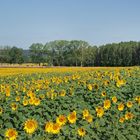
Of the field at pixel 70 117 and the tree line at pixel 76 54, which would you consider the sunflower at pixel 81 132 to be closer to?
the field at pixel 70 117

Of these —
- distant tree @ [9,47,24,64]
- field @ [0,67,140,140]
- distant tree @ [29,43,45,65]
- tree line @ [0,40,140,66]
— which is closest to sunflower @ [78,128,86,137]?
field @ [0,67,140,140]

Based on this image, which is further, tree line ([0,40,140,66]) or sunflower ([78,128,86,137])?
tree line ([0,40,140,66])

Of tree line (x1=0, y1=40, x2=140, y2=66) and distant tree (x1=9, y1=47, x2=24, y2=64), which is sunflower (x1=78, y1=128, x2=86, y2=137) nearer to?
tree line (x1=0, y1=40, x2=140, y2=66)

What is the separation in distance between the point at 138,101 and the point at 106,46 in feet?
383

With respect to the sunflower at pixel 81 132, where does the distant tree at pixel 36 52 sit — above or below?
above

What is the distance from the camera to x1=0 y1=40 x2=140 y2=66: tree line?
11288cm

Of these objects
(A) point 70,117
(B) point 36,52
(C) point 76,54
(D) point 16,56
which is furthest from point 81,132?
(B) point 36,52

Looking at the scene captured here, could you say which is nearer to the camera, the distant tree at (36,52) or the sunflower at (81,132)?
the sunflower at (81,132)

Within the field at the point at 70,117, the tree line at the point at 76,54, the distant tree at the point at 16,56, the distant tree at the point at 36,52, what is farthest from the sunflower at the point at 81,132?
the distant tree at the point at 36,52

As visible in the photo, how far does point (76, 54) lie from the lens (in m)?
123

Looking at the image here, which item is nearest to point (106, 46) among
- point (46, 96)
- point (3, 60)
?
point (3, 60)

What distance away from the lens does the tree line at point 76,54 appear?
112875 mm

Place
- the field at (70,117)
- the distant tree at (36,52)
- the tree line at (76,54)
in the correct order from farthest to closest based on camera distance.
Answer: the distant tree at (36,52)
the tree line at (76,54)
the field at (70,117)

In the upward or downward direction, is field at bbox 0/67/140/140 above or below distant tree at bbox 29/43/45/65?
below
